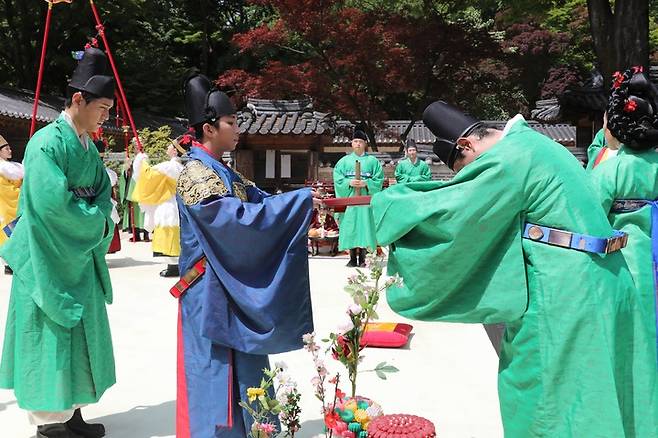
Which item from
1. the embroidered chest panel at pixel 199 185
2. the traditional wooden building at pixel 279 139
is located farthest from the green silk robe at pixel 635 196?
the traditional wooden building at pixel 279 139

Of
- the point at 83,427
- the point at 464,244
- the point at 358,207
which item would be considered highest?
the point at 464,244

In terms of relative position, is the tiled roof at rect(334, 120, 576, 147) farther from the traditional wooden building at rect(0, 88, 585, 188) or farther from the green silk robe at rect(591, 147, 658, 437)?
the green silk robe at rect(591, 147, 658, 437)

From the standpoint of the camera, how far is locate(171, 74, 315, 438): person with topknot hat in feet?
9.51

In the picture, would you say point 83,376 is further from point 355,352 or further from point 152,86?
point 152,86

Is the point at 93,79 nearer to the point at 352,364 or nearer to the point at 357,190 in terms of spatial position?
the point at 352,364

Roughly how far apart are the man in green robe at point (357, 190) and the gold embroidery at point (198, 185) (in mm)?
6523

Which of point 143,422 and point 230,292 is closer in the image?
point 230,292

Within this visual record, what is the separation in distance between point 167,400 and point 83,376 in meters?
1.04

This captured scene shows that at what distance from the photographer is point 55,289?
337 centimetres

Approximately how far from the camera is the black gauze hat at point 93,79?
360 centimetres

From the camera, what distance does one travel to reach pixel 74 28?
2391cm

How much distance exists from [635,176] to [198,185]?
2.56 metres

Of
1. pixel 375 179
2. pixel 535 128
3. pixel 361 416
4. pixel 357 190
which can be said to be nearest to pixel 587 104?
pixel 375 179

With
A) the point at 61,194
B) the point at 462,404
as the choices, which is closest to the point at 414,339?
the point at 462,404
